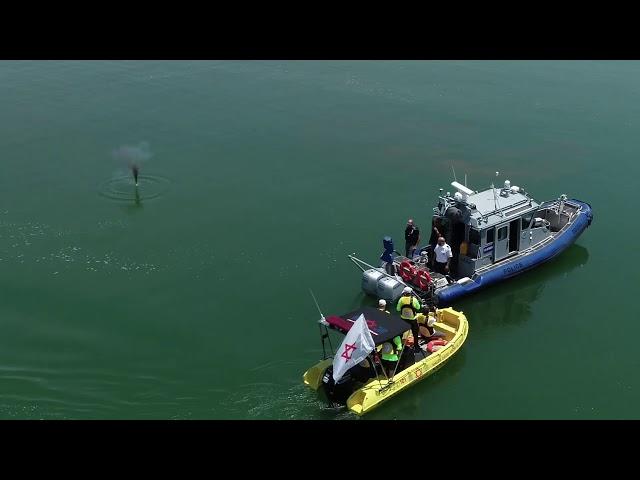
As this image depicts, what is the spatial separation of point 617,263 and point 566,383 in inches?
221

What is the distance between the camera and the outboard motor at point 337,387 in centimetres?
1355

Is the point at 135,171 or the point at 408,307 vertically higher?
the point at 135,171

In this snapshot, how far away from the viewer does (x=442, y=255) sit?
57.2 feet

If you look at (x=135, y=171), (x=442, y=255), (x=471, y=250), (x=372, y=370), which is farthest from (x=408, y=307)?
(x=135, y=171)

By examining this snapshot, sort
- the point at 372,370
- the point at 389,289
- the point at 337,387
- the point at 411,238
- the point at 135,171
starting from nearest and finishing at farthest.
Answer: the point at 337,387 < the point at 372,370 < the point at 389,289 < the point at 411,238 < the point at 135,171

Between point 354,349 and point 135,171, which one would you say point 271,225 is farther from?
point 354,349

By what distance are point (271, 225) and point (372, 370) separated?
7.73 metres

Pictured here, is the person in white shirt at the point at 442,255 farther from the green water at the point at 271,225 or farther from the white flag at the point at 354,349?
the white flag at the point at 354,349

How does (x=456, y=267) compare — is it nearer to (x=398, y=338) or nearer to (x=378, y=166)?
(x=398, y=338)

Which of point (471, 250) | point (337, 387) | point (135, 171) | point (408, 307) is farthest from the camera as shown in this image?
point (135, 171)

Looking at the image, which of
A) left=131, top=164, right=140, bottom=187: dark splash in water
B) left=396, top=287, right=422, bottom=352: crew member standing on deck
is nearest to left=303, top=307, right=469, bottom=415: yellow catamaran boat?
left=396, top=287, right=422, bottom=352: crew member standing on deck

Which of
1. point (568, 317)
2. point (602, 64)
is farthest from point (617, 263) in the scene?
point (602, 64)

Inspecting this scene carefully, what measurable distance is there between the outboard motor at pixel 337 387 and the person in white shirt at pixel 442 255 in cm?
471

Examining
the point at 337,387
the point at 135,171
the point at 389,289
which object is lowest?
the point at 337,387
